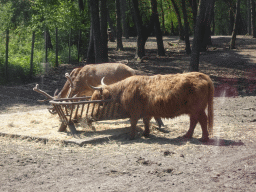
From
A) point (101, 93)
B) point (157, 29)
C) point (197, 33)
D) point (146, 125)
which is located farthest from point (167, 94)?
point (157, 29)

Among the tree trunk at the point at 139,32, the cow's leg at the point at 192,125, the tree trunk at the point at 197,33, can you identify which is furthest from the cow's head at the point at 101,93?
the tree trunk at the point at 139,32

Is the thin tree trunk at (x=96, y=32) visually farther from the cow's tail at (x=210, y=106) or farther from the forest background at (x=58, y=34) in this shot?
the cow's tail at (x=210, y=106)

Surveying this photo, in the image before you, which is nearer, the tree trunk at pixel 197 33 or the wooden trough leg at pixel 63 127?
the wooden trough leg at pixel 63 127

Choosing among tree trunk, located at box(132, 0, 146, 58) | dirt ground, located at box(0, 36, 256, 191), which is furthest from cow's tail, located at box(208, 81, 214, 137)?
tree trunk, located at box(132, 0, 146, 58)

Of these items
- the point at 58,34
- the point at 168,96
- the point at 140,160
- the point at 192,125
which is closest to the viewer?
the point at 140,160

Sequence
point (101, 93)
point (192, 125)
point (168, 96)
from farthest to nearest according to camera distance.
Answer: point (101, 93) → point (192, 125) → point (168, 96)

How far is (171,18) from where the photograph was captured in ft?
110

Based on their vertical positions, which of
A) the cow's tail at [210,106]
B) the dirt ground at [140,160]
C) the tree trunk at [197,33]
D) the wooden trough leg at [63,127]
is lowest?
the dirt ground at [140,160]

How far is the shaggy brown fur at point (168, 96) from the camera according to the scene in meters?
6.65

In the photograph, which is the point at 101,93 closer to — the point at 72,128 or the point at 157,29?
the point at 72,128

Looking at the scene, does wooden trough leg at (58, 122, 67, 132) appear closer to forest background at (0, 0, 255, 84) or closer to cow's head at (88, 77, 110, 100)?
cow's head at (88, 77, 110, 100)

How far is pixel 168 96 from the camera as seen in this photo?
675cm

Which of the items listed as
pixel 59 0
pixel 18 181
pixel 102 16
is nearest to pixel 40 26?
pixel 59 0

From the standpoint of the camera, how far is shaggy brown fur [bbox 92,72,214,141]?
6652mm
